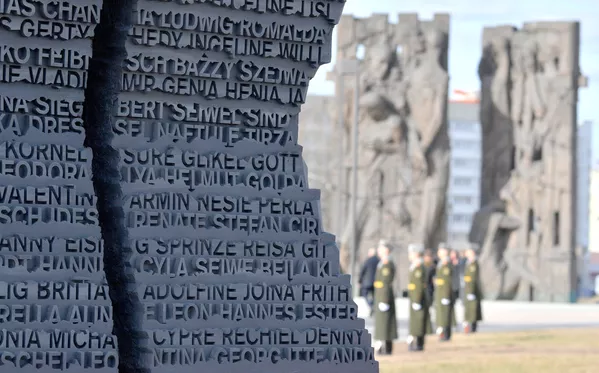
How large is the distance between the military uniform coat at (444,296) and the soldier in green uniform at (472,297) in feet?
4.74

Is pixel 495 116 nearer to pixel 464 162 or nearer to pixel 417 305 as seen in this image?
pixel 417 305

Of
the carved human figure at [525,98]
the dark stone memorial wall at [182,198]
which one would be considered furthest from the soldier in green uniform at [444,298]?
the carved human figure at [525,98]

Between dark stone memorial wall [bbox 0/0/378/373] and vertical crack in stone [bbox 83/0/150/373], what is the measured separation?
44 mm

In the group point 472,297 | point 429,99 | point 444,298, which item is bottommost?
point 472,297

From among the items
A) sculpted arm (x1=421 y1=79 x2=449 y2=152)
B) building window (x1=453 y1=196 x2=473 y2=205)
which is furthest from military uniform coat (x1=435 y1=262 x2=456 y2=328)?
building window (x1=453 y1=196 x2=473 y2=205)

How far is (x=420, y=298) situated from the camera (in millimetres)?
18688

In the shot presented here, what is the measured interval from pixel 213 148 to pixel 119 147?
39 centimetres

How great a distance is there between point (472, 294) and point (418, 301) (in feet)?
12.6

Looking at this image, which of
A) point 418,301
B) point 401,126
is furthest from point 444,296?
point 401,126

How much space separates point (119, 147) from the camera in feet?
17.1

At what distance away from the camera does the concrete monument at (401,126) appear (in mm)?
39062

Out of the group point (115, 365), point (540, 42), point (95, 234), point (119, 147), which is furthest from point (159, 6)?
point (540, 42)

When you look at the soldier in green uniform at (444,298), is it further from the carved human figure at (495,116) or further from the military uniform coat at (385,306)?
the carved human figure at (495,116)

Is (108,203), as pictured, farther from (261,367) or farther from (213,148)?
(261,367)
